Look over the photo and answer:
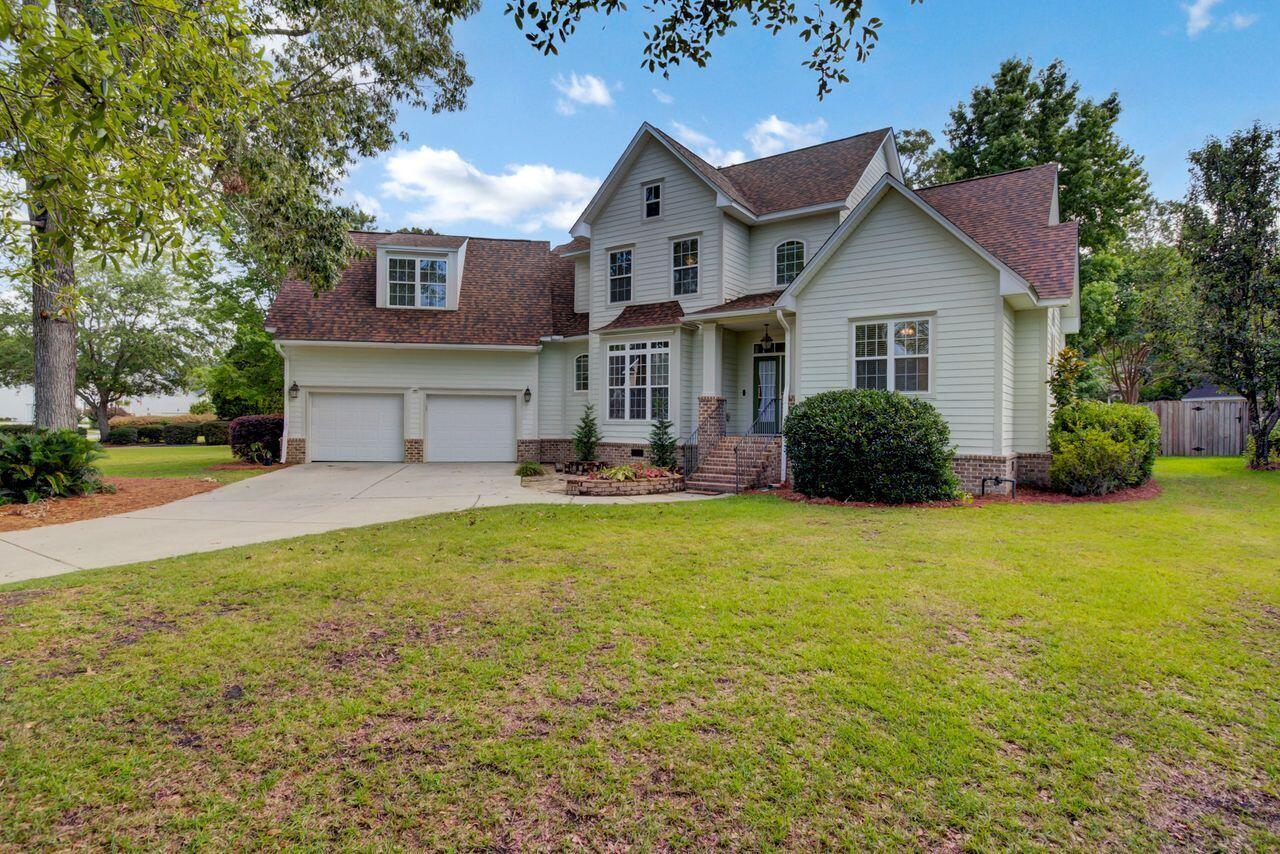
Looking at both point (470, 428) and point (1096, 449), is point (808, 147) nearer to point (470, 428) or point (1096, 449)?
point (1096, 449)

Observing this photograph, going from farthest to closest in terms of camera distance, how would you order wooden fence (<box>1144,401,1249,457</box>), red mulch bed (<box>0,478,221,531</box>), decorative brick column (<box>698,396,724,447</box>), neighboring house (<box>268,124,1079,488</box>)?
wooden fence (<box>1144,401,1249,457</box>), decorative brick column (<box>698,396,724,447</box>), neighboring house (<box>268,124,1079,488</box>), red mulch bed (<box>0,478,221,531</box>)

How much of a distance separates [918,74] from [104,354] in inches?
1609

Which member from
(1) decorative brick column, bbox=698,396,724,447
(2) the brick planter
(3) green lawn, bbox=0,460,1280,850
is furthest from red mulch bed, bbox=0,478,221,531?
(1) decorative brick column, bbox=698,396,724,447

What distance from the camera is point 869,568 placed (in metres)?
6.05

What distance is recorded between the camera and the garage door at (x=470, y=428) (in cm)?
1875

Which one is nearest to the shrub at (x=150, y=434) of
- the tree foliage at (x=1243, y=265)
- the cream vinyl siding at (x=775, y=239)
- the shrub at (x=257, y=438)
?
the shrub at (x=257, y=438)

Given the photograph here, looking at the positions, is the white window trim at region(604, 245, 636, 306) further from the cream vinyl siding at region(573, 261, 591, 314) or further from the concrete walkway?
the concrete walkway

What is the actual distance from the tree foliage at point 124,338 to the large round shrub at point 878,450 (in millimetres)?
36808

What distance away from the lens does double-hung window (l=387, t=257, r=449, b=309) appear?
61.9 feet

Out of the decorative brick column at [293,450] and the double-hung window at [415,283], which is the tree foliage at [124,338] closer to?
the decorative brick column at [293,450]

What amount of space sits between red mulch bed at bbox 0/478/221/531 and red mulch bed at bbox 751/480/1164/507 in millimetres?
11368

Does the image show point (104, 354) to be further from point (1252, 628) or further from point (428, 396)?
point (1252, 628)

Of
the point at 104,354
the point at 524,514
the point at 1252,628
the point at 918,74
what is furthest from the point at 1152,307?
the point at 104,354

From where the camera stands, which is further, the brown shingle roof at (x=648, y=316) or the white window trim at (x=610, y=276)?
the white window trim at (x=610, y=276)
